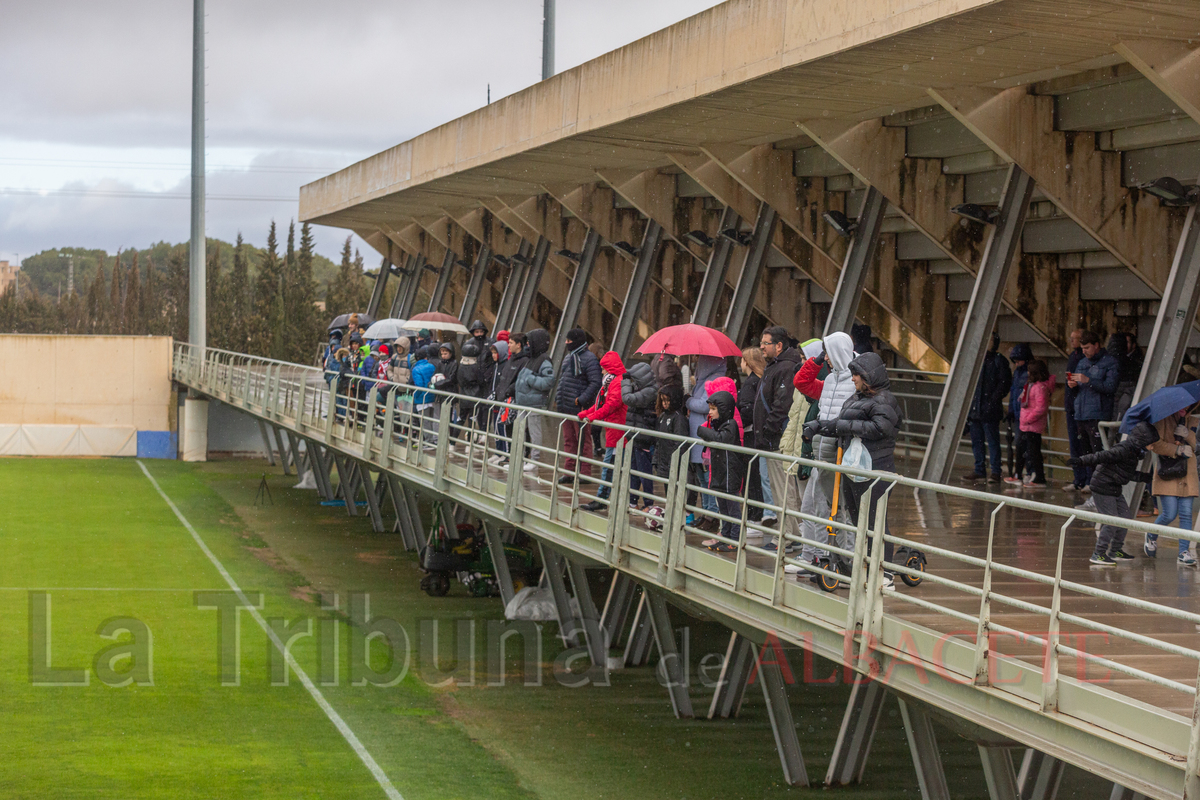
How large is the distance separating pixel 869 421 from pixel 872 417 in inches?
1.3

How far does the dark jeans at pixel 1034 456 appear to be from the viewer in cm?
1446

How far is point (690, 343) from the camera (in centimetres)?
1177

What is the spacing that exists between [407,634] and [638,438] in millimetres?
6623

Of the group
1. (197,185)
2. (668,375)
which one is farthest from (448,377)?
(197,185)

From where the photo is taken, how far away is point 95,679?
47.8ft

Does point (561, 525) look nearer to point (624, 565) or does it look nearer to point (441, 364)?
point (624, 565)

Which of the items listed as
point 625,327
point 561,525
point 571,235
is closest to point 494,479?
point 561,525

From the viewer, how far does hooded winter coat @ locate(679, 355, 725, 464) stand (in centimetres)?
1071

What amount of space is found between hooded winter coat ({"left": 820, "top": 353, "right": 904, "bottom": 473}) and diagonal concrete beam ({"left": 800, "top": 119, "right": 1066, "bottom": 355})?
7.76 metres

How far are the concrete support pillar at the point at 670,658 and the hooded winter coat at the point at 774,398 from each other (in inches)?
140

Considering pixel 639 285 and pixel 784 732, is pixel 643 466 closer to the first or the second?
pixel 784 732

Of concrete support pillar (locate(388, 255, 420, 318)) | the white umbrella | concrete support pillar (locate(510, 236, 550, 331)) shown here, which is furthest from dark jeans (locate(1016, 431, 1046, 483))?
concrete support pillar (locate(388, 255, 420, 318))

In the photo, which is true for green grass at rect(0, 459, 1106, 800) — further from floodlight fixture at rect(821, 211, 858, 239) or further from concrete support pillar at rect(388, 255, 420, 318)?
concrete support pillar at rect(388, 255, 420, 318)

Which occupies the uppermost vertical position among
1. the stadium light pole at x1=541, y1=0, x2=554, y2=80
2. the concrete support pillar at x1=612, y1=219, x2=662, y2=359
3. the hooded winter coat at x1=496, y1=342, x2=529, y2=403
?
the stadium light pole at x1=541, y1=0, x2=554, y2=80
